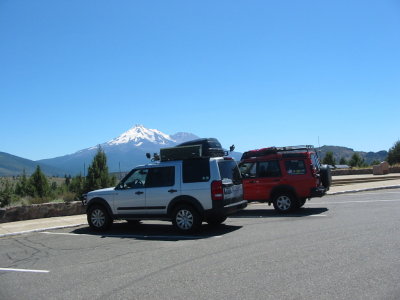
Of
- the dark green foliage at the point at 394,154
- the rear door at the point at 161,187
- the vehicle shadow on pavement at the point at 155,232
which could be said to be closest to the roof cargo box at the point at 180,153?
the rear door at the point at 161,187

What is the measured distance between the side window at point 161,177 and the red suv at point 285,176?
156 inches

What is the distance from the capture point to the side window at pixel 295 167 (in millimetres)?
13242

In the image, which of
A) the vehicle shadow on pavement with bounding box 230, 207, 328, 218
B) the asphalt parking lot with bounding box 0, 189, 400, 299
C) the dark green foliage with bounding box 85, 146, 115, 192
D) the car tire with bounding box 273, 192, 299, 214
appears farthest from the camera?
the dark green foliage with bounding box 85, 146, 115, 192

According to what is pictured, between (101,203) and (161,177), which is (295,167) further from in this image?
(101,203)

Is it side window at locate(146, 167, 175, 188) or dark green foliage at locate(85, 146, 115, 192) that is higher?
dark green foliage at locate(85, 146, 115, 192)

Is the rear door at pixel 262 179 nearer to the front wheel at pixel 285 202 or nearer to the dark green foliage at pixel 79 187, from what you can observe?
the front wheel at pixel 285 202

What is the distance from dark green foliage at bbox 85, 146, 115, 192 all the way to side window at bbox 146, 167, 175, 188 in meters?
16.6

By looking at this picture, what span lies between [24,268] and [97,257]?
Result: 1.33 meters

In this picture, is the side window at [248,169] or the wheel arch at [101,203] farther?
the side window at [248,169]

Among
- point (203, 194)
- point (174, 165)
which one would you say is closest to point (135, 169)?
point (174, 165)

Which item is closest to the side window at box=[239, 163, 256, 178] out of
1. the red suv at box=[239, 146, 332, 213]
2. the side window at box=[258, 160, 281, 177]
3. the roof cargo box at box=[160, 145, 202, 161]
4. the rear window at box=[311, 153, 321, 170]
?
the red suv at box=[239, 146, 332, 213]

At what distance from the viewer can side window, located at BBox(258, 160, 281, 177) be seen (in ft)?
44.7

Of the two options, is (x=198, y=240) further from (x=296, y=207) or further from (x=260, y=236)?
(x=296, y=207)

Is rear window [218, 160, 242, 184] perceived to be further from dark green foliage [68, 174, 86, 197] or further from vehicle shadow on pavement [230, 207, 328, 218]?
dark green foliage [68, 174, 86, 197]
